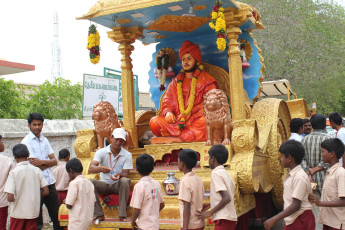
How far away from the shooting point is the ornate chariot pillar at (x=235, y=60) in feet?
22.2

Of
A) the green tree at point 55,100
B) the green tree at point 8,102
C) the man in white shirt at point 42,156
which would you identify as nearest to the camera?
the man in white shirt at point 42,156

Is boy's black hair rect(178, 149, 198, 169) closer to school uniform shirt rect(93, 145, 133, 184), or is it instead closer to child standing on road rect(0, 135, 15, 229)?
Answer: school uniform shirt rect(93, 145, 133, 184)

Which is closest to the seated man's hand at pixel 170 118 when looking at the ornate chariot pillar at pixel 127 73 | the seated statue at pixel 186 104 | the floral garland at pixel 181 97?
the seated statue at pixel 186 104

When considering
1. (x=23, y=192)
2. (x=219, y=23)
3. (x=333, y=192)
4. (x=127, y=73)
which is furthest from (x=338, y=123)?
(x=23, y=192)

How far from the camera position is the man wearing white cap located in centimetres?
570

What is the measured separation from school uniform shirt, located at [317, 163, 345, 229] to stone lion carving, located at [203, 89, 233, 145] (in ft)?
7.56

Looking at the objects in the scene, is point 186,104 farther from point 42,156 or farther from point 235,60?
point 42,156

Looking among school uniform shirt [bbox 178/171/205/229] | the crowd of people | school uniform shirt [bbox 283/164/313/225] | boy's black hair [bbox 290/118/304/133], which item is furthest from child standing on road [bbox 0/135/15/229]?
boy's black hair [bbox 290/118/304/133]

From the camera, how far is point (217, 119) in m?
6.30

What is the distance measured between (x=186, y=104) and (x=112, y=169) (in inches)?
98.6

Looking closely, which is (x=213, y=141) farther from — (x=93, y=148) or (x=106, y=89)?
(x=106, y=89)

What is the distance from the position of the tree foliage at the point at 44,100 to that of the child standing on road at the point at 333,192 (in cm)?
1375

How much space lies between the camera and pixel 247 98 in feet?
26.6

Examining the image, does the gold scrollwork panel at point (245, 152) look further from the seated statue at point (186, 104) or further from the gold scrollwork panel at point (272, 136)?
the seated statue at point (186, 104)
